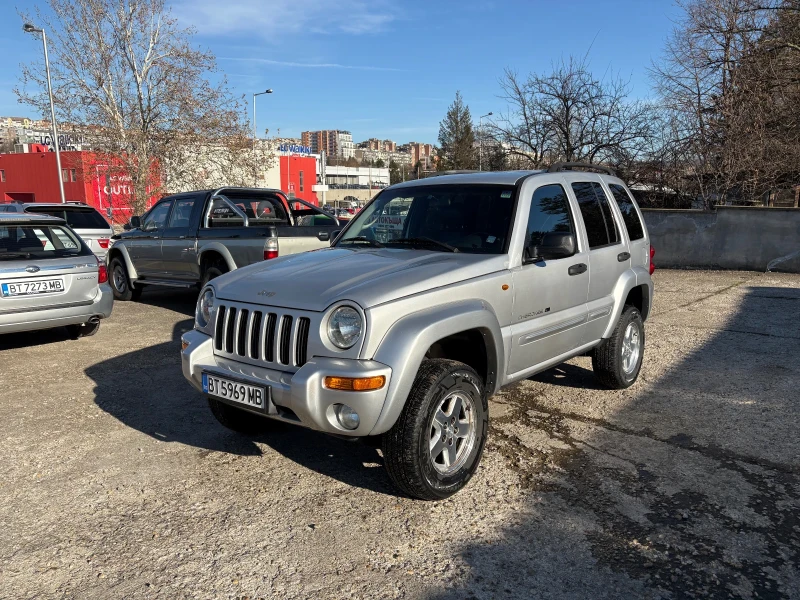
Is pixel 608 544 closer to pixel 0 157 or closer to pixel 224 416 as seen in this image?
pixel 224 416

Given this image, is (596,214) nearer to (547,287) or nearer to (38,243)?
(547,287)

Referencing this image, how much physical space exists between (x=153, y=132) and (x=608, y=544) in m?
23.6

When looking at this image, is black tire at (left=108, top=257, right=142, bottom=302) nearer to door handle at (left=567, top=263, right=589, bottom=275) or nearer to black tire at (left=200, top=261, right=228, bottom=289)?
black tire at (left=200, top=261, right=228, bottom=289)

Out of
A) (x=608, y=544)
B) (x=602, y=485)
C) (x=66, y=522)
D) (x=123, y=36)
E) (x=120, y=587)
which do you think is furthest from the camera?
(x=123, y=36)

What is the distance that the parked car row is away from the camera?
10.8 ft

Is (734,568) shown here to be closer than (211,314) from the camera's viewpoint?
Yes

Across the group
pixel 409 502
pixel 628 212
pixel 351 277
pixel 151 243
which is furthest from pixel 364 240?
pixel 151 243

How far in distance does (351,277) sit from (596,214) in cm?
254

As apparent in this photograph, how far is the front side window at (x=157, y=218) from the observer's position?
9.93 metres

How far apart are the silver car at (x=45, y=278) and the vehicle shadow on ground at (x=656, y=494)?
4815 millimetres

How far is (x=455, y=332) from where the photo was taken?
3.52 m

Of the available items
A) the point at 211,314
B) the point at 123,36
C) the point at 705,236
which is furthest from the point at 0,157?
the point at 211,314

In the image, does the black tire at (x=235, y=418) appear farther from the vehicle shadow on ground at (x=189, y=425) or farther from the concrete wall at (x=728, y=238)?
the concrete wall at (x=728, y=238)

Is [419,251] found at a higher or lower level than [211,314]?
higher
